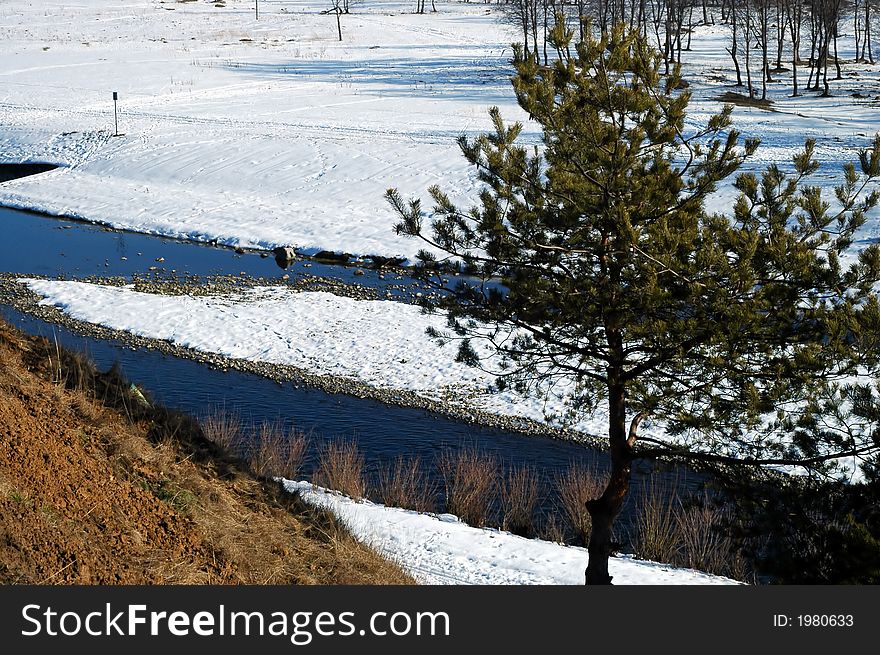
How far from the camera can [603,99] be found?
9570mm

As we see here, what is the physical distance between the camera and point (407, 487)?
1390cm

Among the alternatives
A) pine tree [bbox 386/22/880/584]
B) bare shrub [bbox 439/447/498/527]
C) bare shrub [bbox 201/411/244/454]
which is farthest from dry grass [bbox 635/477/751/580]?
bare shrub [bbox 201/411/244/454]

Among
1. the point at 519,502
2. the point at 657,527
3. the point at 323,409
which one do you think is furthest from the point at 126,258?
the point at 657,527

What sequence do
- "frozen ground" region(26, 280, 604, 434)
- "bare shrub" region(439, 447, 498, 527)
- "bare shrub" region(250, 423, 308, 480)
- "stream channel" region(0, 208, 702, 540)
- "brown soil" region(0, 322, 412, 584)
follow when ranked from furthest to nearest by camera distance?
"frozen ground" region(26, 280, 604, 434) < "stream channel" region(0, 208, 702, 540) < "bare shrub" region(250, 423, 308, 480) < "bare shrub" region(439, 447, 498, 527) < "brown soil" region(0, 322, 412, 584)

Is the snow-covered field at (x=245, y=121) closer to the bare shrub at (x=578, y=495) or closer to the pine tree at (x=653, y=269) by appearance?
the bare shrub at (x=578, y=495)

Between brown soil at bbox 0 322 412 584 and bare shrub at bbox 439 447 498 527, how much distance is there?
276 cm

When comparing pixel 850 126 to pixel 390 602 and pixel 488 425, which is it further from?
pixel 390 602

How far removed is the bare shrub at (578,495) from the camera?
12.9 metres

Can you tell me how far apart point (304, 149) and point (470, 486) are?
83.9ft

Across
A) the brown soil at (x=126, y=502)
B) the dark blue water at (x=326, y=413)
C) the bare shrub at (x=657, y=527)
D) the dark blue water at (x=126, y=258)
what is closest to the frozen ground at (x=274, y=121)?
the dark blue water at (x=126, y=258)

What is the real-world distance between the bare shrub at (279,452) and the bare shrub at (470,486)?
2101 mm

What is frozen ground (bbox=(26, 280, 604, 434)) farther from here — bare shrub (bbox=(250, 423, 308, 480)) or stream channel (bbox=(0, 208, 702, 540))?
bare shrub (bbox=(250, 423, 308, 480))

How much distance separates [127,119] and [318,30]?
33176 mm

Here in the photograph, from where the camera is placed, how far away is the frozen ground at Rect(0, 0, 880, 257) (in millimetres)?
31516
